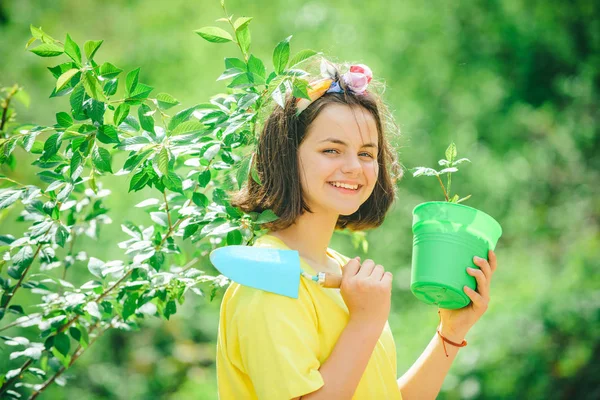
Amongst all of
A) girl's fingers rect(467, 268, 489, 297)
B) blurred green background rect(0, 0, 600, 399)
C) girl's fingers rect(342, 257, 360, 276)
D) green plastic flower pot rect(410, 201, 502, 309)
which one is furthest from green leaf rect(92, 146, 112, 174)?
blurred green background rect(0, 0, 600, 399)

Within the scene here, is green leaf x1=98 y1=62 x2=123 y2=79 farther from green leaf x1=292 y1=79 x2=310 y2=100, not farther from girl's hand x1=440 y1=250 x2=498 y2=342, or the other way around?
girl's hand x1=440 y1=250 x2=498 y2=342

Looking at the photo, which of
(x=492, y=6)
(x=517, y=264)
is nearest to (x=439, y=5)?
(x=492, y=6)

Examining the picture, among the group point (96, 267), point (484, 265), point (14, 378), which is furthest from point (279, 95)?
point (14, 378)

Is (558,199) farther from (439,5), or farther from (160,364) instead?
(160,364)

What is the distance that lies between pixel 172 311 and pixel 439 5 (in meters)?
5.13

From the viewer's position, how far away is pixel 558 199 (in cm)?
530

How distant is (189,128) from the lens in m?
1.44

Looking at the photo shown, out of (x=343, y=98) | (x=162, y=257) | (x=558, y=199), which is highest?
(x=558, y=199)

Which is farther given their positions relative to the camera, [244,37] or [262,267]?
[244,37]

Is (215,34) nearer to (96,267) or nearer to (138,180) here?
Result: (138,180)

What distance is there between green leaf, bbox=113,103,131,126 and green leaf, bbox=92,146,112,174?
69 mm

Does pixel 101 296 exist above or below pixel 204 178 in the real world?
below

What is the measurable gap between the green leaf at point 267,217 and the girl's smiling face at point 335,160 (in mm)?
89

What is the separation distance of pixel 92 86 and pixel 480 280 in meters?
0.95
